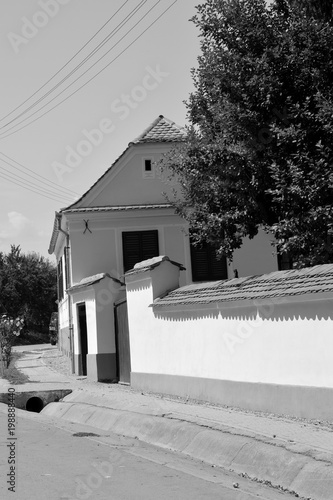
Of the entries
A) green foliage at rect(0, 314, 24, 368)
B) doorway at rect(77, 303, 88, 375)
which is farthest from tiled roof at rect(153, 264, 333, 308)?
green foliage at rect(0, 314, 24, 368)

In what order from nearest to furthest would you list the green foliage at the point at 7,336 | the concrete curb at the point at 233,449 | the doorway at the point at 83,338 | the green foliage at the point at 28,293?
the concrete curb at the point at 233,449 < the doorway at the point at 83,338 < the green foliage at the point at 7,336 < the green foliage at the point at 28,293

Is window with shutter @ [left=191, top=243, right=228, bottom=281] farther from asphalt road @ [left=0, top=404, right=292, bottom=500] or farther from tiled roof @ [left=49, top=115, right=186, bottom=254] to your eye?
asphalt road @ [left=0, top=404, right=292, bottom=500]

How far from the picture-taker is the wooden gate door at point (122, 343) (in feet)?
64.3

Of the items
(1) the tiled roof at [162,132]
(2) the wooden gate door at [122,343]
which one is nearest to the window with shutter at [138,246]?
(1) the tiled roof at [162,132]

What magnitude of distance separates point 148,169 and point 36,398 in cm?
983

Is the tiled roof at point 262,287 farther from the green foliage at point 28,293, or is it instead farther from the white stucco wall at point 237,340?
the green foliage at point 28,293

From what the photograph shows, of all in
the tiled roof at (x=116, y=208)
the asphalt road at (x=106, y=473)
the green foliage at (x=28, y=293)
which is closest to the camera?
the asphalt road at (x=106, y=473)

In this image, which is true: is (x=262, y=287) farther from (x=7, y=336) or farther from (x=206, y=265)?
(x=7, y=336)

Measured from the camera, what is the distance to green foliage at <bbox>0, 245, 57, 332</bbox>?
66.7m

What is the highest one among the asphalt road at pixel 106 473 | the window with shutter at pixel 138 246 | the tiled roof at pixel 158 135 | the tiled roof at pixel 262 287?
the tiled roof at pixel 158 135

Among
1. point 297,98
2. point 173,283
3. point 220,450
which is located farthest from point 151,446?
point 297,98

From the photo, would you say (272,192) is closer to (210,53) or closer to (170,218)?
(210,53)

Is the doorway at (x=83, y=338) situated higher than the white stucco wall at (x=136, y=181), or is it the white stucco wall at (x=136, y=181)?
the white stucco wall at (x=136, y=181)

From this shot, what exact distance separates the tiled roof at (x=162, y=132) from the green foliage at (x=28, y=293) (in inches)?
1629
